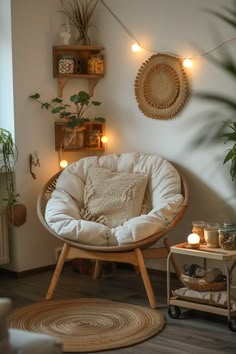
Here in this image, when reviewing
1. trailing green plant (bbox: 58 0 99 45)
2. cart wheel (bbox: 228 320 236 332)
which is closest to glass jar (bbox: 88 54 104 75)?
trailing green plant (bbox: 58 0 99 45)

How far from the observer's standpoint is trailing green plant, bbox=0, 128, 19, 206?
178 inches

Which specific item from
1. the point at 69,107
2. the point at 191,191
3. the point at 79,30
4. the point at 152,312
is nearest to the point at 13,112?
the point at 69,107

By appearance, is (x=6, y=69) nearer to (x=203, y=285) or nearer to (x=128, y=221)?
(x=128, y=221)

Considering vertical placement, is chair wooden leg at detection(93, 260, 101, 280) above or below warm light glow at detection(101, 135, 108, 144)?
below

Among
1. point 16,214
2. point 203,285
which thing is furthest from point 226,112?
point 16,214

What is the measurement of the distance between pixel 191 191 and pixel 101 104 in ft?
3.69

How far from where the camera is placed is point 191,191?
4457 millimetres

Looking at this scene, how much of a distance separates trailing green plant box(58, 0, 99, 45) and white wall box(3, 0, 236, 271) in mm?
82

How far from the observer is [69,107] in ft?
16.3

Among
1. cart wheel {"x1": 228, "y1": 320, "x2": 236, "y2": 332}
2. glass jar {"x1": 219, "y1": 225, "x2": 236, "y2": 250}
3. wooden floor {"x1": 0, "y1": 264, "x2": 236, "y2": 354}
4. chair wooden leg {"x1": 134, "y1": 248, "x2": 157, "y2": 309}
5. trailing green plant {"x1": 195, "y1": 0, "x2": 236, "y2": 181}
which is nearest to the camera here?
trailing green plant {"x1": 195, "y1": 0, "x2": 236, "y2": 181}

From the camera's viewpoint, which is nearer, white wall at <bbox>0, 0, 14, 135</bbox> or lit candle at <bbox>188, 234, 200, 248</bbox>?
lit candle at <bbox>188, 234, 200, 248</bbox>

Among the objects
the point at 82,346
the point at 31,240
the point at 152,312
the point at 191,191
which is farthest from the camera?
the point at 31,240

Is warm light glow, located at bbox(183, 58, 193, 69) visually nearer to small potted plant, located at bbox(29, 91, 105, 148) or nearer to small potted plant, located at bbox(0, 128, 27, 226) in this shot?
small potted plant, located at bbox(29, 91, 105, 148)

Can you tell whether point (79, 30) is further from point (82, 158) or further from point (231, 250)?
point (231, 250)
